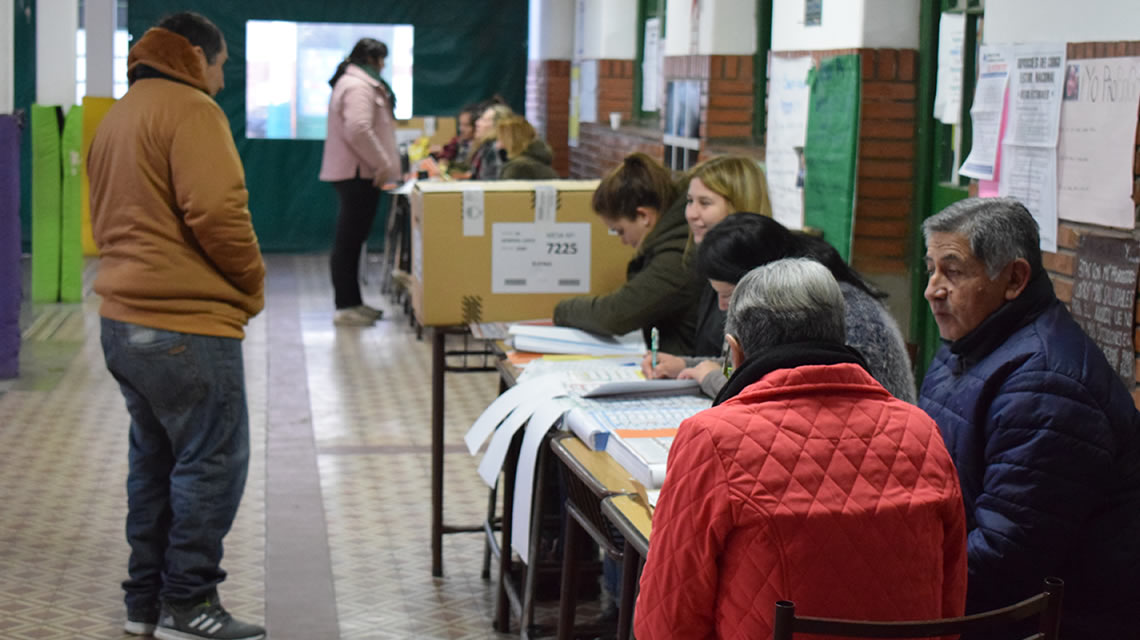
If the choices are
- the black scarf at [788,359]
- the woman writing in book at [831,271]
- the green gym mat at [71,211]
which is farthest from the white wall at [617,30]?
the black scarf at [788,359]

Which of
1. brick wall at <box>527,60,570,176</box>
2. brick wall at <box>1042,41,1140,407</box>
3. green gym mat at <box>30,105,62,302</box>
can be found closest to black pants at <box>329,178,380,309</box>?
green gym mat at <box>30,105,62,302</box>

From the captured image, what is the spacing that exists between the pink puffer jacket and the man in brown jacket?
16.7 ft

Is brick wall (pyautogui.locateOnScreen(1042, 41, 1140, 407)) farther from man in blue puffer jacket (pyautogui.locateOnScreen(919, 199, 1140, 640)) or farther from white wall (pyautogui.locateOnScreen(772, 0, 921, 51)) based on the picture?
white wall (pyautogui.locateOnScreen(772, 0, 921, 51))

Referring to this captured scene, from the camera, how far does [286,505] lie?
5070 mm

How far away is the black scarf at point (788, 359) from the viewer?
1.93 meters

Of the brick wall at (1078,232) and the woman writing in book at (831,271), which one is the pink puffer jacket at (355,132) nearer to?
the brick wall at (1078,232)

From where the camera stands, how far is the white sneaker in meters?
8.84

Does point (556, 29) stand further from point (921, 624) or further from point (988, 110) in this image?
point (921, 624)

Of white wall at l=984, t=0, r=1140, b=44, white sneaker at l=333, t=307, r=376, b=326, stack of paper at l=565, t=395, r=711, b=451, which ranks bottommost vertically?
white sneaker at l=333, t=307, r=376, b=326

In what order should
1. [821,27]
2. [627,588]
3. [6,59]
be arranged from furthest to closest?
[6,59] < [821,27] < [627,588]

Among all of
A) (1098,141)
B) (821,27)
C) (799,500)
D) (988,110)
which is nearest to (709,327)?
(1098,141)

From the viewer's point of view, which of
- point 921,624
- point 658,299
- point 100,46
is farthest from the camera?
point 100,46

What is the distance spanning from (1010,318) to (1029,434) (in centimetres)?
21

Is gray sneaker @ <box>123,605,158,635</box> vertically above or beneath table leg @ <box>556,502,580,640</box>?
beneath
